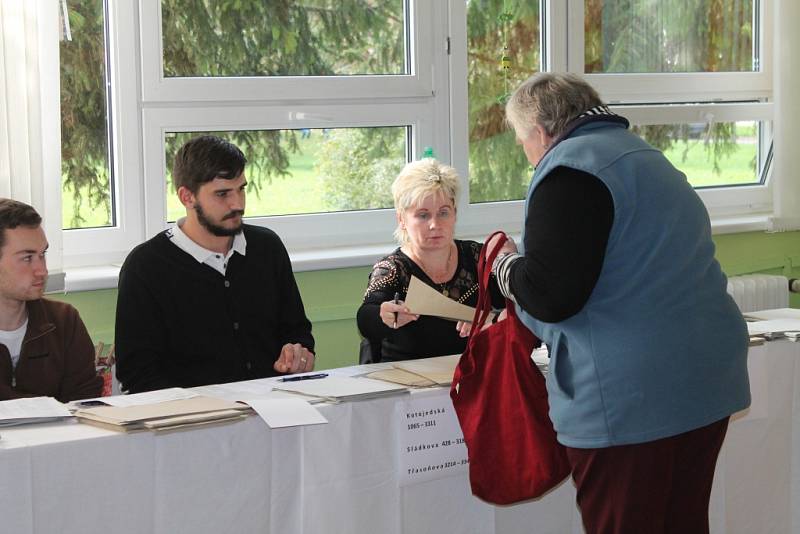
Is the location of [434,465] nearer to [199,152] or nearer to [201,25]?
[199,152]

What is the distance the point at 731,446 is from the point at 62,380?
5.66ft

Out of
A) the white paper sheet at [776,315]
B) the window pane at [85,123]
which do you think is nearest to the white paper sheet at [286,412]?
the window pane at [85,123]

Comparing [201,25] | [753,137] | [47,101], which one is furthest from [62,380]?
Answer: [753,137]

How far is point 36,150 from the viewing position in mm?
3045

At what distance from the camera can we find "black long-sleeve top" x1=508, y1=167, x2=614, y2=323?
6.30 feet

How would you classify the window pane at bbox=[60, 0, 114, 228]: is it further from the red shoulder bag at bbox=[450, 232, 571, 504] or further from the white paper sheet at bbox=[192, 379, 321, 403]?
the red shoulder bag at bbox=[450, 232, 571, 504]

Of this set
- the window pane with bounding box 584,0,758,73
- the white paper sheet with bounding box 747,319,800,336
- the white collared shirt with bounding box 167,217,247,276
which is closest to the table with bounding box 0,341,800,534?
the white paper sheet with bounding box 747,319,800,336

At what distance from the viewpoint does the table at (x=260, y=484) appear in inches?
77.8

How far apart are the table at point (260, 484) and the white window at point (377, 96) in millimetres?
1361

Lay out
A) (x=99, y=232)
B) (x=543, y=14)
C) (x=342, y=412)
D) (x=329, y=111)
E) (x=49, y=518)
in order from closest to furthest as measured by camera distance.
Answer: (x=49, y=518)
(x=342, y=412)
(x=99, y=232)
(x=329, y=111)
(x=543, y=14)

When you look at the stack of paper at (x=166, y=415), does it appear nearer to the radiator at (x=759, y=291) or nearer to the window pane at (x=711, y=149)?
the radiator at (x=759, y=291)

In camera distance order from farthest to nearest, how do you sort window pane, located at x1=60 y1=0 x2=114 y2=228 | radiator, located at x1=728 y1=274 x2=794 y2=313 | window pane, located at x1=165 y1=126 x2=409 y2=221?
radiator, located at x1=728 y1=274 x2=794 y2=313
window pane, located at x1=165 y1=126 x2=409 y2=221
window pane, located at x1=60 y1=0 x2=114 y2=228

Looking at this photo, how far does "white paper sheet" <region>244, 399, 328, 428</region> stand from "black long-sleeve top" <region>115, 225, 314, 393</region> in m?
0.61

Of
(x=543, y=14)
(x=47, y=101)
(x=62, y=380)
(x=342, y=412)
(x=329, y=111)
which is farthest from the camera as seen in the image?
(x=543, y=14)
